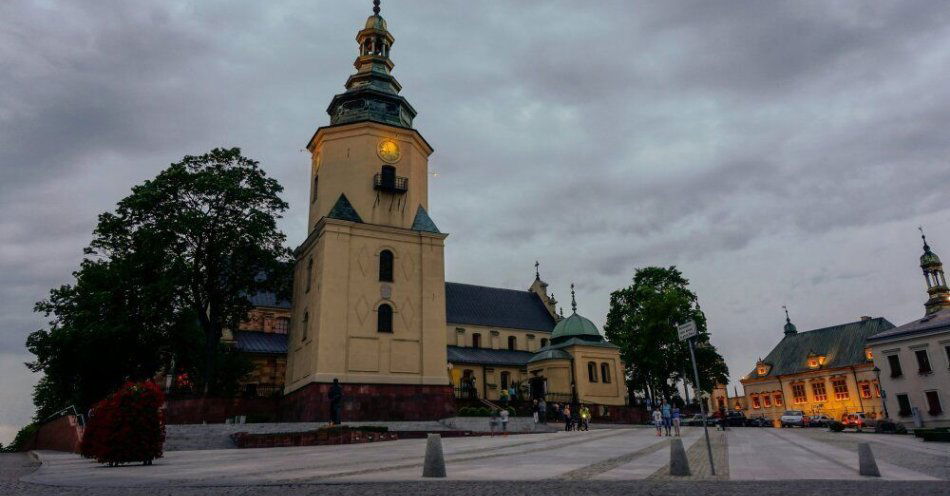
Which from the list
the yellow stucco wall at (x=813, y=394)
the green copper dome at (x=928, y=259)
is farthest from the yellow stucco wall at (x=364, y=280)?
the green copper dome at (x=928, y=259)

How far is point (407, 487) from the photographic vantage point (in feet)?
31.4

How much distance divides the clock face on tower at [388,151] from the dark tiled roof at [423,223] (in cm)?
374

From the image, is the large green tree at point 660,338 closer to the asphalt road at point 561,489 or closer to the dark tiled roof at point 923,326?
the dark tiled roof at point 923,326

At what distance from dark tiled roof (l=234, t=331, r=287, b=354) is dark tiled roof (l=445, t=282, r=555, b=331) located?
1605 cm

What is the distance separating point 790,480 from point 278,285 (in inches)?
1317

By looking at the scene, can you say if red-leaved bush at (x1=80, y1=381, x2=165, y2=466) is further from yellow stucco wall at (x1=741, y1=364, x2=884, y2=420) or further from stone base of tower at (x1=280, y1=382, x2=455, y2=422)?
yellow stucco wall at (x1=741, y1=364, x2=884, y2=420)

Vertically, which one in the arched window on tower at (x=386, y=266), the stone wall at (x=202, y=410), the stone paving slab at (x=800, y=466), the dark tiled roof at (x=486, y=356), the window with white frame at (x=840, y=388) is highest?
the arched window on tower at (x=386, y=266)

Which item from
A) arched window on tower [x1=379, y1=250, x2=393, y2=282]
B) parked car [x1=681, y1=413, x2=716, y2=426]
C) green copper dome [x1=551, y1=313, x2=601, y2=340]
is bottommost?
parked car [x1=681, y1=413, x2=716, y2=426]

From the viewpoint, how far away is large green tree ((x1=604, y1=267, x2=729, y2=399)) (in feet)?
170

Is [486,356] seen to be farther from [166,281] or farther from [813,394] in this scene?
[813,394]

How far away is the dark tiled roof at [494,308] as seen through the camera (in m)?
59.4

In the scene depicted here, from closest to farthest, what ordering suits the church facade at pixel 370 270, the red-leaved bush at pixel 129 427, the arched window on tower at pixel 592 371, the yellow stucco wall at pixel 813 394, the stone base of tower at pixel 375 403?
the red-leaved bush at pixel 129 427
the stone base of tower at pixel 375 403
the church facade at pixel 370 270
the arched window on tower at pixel 592 371
the yellow stucco wall at pixel 813 394

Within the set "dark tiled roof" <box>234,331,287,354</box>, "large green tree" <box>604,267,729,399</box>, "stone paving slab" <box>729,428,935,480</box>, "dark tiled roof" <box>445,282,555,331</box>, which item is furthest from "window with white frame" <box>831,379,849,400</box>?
"dark tiled roof" <box>234,331,287,354</box>

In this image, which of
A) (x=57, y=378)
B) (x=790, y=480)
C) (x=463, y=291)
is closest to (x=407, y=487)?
(x=790, y=480)
